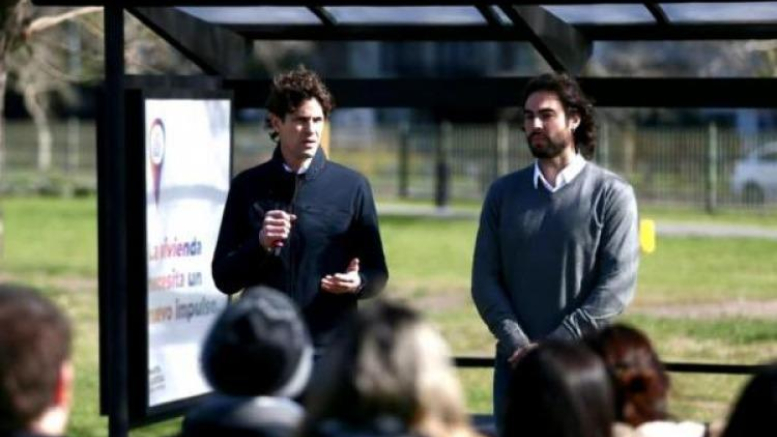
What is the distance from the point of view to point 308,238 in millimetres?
7422

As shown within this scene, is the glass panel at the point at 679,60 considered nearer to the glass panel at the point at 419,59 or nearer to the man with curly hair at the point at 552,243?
the glass panel at the point at 419,59

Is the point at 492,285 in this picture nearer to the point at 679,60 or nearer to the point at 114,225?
the point at 114,225

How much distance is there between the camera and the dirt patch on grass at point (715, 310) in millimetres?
16969

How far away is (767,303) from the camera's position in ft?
59.2

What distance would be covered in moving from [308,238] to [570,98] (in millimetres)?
1123

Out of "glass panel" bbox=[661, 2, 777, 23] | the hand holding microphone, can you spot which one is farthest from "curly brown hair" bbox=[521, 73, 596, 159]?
"glass panel" bbox=[661, 2, 777, 23]

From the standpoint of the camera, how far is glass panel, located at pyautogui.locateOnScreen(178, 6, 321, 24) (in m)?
9.80

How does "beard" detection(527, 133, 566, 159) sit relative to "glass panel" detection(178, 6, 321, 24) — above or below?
below

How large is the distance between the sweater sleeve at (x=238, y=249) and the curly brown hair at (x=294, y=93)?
1.13ft

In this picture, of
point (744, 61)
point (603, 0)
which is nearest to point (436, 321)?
point (744, 61)

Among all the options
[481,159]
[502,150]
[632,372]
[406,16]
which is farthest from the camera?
[481,159]

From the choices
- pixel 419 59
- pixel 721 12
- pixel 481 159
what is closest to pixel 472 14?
pixel 721 12

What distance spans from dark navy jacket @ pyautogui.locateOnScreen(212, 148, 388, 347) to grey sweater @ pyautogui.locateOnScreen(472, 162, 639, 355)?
513 mm

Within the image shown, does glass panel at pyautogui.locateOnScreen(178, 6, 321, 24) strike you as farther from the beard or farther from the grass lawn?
the grass lawn
